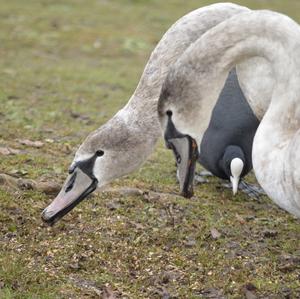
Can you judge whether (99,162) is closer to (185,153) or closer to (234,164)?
(185,153)

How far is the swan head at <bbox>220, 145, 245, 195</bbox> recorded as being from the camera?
304 inches

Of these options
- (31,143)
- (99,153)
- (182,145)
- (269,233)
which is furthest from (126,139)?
(31,143)

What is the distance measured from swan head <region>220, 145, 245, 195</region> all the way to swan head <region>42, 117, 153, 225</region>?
1783mm

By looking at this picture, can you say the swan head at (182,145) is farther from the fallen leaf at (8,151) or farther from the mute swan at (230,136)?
the fallen leaf at (8,151)

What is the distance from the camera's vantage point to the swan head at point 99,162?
578 cm

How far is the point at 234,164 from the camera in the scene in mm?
7715

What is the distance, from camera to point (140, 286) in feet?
17.7

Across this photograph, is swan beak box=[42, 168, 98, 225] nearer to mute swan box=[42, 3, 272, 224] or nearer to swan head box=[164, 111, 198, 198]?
mute swan box=[42, 3, 272, 224]

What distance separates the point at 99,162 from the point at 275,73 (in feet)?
4.76

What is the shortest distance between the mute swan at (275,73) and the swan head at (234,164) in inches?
96.4

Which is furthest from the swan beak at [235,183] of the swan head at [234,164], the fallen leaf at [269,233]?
the fallen leaf at [269,233]

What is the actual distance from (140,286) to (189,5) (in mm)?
15908

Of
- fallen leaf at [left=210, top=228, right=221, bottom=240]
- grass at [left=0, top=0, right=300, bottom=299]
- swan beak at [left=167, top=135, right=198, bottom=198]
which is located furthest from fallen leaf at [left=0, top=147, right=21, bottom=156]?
swan beak at [left=167, top=135, right=198, bottom=198]

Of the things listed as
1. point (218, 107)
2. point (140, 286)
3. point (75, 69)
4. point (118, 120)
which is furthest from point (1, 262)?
point (75, 69)
